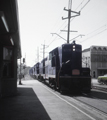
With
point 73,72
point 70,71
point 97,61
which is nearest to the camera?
point 73,72

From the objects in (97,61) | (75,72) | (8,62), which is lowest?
(75,72)

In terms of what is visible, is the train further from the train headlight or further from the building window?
the building window

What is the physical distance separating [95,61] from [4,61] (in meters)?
46.5

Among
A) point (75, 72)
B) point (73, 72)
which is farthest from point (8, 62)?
point (75, 72)

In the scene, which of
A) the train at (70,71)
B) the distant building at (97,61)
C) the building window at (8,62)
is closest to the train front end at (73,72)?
the train at (70,71)

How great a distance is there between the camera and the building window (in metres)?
10.9

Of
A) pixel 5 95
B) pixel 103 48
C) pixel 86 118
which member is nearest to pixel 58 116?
pixel 86 118

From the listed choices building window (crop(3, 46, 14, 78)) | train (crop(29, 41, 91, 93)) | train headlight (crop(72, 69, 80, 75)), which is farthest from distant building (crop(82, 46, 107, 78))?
building window (crop(3, 46, 14, 78))

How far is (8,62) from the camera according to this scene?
38.0ft

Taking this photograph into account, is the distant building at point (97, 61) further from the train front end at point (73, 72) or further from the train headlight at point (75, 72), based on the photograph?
the train headlight at point (75, 72)

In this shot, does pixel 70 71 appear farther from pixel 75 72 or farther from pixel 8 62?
pixel 8 62

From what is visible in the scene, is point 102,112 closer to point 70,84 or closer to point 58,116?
point 58,116

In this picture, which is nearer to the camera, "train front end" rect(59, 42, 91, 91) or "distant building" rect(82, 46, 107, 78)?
"train front end" rect(59, 42, 91, 91)

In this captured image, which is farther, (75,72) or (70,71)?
(70,71)
